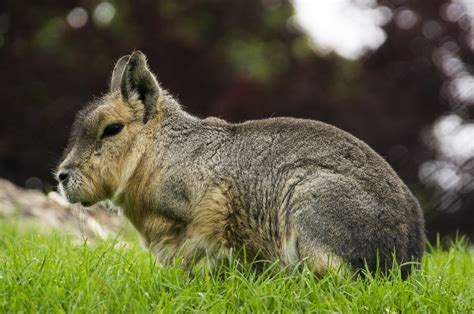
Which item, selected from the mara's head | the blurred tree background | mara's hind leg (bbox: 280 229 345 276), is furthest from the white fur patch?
the blurred tree background

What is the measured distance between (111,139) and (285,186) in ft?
4.19

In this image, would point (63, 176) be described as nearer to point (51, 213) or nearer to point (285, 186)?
point (285, 186)

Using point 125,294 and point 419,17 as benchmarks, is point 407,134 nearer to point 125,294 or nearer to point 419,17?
point 419,17

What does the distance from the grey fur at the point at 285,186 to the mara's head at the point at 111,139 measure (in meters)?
0.04

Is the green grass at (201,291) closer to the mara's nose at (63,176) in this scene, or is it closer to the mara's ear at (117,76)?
the mara's nose at (63,176)

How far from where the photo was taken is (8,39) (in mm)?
15102

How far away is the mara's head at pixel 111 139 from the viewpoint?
18.0 feet

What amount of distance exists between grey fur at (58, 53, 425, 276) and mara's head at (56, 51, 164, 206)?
0.04m

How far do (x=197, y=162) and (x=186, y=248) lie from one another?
0.61 meters

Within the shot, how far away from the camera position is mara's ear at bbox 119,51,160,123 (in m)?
5.47

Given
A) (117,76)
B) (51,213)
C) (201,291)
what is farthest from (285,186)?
(51,213)

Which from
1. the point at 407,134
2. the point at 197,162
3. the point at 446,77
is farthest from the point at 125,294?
the point at 446,77

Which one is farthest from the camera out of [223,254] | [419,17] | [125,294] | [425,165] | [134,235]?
[419,17]

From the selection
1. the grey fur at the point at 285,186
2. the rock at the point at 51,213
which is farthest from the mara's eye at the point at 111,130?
the rock at the point at 51,213
